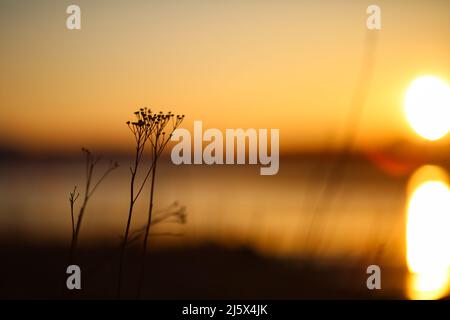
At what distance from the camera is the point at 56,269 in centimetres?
568

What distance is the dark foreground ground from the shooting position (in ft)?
16.8

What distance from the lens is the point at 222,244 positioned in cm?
562

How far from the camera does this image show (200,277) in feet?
18.4

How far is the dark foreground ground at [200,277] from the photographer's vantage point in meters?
5.12

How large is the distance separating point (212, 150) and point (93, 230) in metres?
1.30
